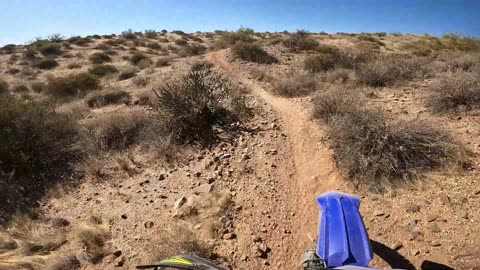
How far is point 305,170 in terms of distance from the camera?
6426 millimetres

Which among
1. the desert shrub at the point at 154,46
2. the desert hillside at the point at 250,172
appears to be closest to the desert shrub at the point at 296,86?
the desert hillside at the point at 250,172

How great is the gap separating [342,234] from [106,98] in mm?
11132

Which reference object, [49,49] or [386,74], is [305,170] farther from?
[49,49]

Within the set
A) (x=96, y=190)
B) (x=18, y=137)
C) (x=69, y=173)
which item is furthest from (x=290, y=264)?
(x=18, y=137)

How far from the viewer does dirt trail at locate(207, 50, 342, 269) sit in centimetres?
500

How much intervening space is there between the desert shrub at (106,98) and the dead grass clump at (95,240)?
24.2 feet

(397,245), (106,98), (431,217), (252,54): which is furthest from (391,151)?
(252,54)

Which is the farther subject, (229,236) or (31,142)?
(31,142)

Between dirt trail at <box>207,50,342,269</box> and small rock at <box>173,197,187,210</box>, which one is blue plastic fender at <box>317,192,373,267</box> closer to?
dirt trail at <box>207,50,342,269</box>

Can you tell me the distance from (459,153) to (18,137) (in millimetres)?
9479

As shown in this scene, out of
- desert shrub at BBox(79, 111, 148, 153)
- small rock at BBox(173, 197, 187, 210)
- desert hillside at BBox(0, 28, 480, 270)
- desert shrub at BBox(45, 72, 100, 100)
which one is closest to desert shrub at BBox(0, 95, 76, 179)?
desert hillside at BBox(0, 28, 480, 270)

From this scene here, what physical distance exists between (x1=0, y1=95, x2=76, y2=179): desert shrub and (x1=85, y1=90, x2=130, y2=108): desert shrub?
3320 mm

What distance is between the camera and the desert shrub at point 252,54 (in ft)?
52.9

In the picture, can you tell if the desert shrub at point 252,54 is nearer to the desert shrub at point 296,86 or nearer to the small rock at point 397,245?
the desert shrub at point 296,86
